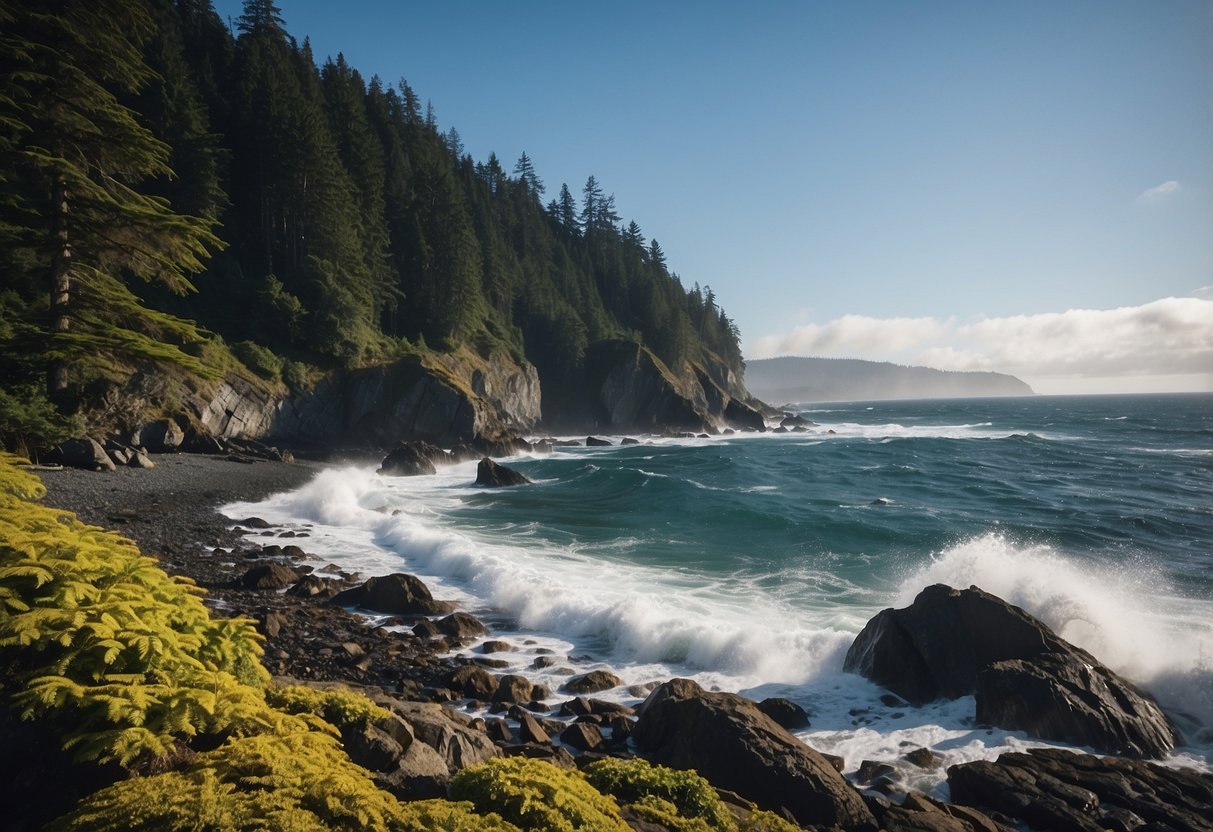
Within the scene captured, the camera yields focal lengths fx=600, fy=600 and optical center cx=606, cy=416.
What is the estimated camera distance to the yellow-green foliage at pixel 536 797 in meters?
4.71

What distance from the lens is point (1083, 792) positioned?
27.3 feet

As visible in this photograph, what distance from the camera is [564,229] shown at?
121 m

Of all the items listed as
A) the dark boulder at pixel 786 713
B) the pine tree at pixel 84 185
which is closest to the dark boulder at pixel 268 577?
the pine tree at pixel 84 185

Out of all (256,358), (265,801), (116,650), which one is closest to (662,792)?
(265,801)

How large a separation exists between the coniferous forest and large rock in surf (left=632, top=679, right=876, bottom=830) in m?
11.7

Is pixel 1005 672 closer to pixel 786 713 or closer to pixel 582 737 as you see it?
pixel 786 713

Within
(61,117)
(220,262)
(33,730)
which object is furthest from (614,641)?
(220,262)

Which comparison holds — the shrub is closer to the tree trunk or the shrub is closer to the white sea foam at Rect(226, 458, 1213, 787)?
the white sea foam at Rect(226, 458, 1213, 787)

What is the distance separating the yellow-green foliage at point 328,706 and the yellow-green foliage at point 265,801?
0.90 meters

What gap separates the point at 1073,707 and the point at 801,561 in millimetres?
11860

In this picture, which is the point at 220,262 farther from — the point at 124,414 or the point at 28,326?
the point at 28,326

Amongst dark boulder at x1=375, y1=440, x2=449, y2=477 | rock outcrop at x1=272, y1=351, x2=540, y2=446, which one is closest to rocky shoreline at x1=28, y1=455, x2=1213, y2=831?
dark boulder at x1=375, y1=440, x2=449, y2=477

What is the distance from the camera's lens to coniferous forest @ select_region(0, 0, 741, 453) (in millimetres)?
13414

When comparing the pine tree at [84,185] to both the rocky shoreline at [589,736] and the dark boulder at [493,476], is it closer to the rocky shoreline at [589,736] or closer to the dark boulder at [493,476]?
the rocky shoreline at [589,736]
